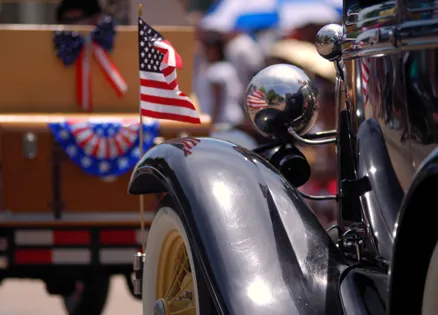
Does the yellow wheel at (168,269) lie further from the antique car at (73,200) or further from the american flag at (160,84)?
the antique car at (73,200)

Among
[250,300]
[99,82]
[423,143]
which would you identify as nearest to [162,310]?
[250,300]

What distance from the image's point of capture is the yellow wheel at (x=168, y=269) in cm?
321

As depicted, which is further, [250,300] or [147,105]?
[147,105]

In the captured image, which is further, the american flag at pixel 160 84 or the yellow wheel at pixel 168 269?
the american flag at pixel 160 84

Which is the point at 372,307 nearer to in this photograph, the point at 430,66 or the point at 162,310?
the point at 430,66

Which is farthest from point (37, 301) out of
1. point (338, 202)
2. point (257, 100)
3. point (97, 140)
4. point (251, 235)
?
point (251, 235)

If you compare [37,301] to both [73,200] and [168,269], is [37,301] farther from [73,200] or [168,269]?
[168,269]

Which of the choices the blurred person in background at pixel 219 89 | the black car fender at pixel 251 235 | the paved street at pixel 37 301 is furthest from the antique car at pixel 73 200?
the blurred person in background at pixel 219 89

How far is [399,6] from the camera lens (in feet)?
8.58

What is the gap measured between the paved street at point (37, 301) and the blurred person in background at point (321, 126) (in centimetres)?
159

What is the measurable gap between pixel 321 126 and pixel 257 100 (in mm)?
4574

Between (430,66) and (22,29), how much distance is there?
4.10 meters

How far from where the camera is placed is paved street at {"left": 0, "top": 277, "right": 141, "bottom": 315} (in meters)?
6.45

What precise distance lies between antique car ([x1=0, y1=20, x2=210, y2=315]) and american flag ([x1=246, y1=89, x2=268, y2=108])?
2198 mm
